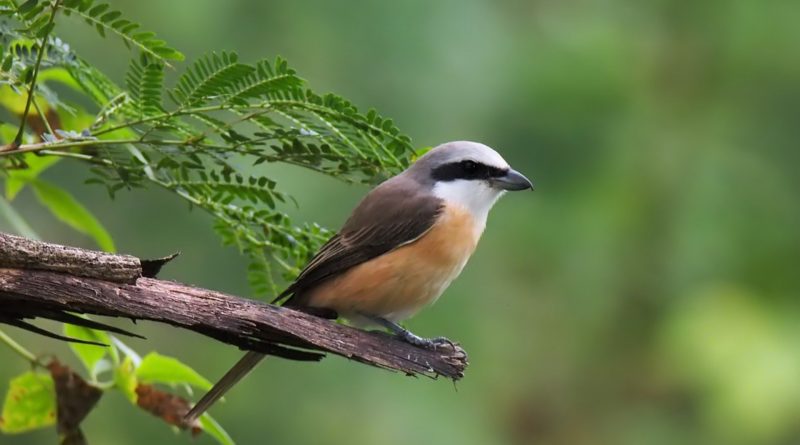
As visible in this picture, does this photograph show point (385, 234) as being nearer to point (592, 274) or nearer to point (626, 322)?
point (592, 274)

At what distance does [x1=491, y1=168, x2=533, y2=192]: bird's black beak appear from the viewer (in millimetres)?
3057

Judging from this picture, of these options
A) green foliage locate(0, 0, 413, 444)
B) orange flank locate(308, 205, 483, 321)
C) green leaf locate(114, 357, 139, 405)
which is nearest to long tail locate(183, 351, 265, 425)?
green foliage locate(0, 0, 413, 444)

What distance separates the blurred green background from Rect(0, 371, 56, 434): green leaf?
1932mm

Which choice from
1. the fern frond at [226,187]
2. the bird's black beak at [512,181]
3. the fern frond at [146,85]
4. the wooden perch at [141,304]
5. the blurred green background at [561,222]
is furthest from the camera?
the blurred green background at [561,222]

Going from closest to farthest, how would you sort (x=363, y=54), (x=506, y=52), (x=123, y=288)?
1. (x=123, y=288)
2. (x=363, y=54)
3. (x=506, y=52)

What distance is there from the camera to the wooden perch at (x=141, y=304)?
5.63 feet

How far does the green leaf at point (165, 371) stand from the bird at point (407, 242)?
34 cm

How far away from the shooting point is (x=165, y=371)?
2.33 m

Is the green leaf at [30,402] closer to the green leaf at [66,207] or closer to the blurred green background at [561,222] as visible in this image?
the green leaf at [66,207]

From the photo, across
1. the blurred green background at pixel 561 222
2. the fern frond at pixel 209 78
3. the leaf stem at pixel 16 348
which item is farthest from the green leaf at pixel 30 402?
the blurred green background at pixel 561 222

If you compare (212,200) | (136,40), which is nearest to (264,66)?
(136,40)

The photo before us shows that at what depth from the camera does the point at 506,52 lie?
5.89 metres

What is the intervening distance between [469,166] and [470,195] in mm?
80

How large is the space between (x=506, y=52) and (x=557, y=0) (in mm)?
618
